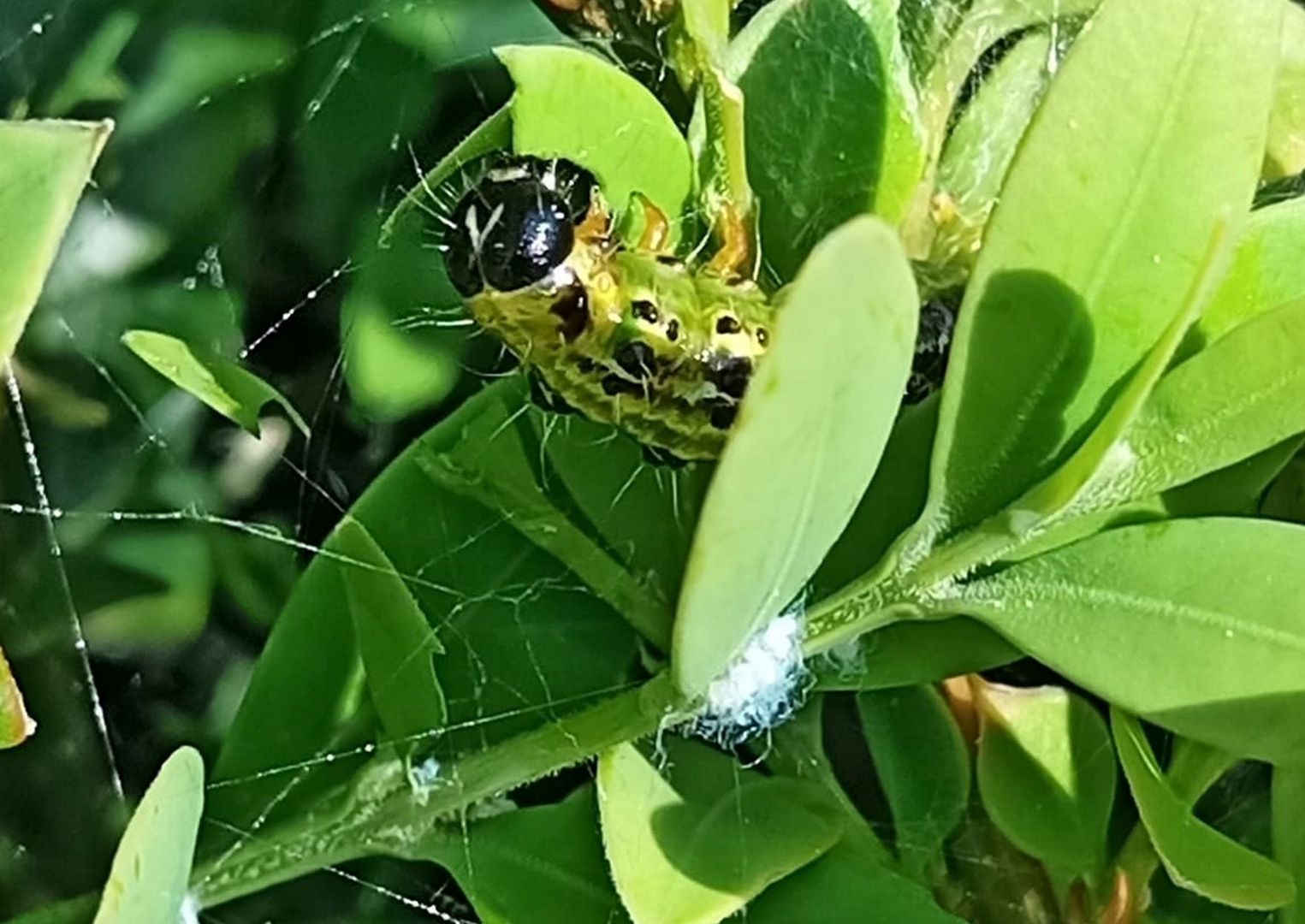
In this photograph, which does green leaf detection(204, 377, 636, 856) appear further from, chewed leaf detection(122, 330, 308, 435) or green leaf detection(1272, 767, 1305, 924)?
green leaf detection(1272, 767, 1305, 924)

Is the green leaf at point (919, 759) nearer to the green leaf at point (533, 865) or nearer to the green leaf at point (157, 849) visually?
the green leaf at point (533, 865)

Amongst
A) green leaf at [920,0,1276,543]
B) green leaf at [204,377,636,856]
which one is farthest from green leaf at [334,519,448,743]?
green leaf at [920,0,1276,543]

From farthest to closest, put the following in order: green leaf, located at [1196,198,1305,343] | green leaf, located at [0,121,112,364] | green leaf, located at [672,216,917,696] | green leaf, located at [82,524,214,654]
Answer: green leaf, located at [82,524,214,654]
green leaf, located at [1196,198,1305,343]
green leaf, located at [0,121,112,364]
green leaf, located at [672,216,917,696]

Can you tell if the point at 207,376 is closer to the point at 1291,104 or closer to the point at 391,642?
the point at 391,642

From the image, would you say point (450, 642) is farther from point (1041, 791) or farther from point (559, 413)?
point (1041, 791)

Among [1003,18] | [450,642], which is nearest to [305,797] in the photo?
[450,642]

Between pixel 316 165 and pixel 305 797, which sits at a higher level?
pixel 316 165
